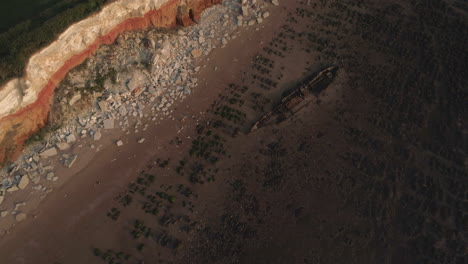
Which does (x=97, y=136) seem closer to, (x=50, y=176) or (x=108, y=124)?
(x=108, y=124)

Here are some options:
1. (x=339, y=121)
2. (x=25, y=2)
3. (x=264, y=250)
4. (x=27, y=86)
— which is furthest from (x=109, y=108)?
(x=339, y=121)

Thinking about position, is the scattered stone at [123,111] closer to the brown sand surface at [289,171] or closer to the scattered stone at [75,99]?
the brown sand surface at [289,171]

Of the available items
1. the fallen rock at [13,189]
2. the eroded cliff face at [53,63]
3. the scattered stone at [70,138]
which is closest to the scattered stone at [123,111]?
the scattered stone at [70,138]

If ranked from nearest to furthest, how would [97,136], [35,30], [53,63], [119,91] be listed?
[35,30], [53,63], [97,136], [119,91]

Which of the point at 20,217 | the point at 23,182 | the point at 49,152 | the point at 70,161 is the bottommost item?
the point at 20,217

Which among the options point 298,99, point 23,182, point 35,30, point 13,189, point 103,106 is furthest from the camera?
point 298,99

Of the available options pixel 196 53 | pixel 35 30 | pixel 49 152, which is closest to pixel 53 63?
pixel 35 30
